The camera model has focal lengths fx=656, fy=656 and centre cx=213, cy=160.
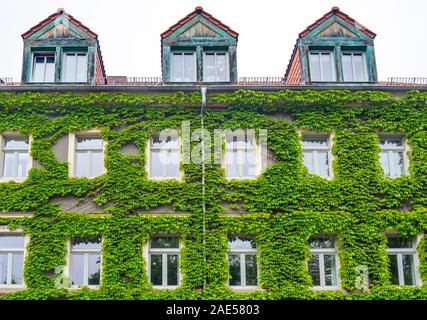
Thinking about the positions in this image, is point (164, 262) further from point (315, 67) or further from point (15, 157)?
point (315, 67)

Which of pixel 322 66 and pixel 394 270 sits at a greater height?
pixel 322 66

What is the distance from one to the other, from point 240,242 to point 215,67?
627 cm

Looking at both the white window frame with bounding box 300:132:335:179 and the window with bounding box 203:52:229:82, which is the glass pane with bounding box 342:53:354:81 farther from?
the window with bounding box 203:52:229:82

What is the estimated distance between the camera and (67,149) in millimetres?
21422

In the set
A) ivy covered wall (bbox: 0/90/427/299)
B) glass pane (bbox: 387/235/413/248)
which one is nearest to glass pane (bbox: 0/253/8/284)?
ivy covered wall (bbox: 0/90/427/299)

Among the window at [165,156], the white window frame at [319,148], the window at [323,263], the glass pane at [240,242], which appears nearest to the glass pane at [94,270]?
the window at [165,156]

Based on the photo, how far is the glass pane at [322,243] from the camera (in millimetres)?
20641

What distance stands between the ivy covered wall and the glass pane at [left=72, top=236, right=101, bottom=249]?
0.34 meters

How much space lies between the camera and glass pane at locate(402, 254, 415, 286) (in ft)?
66.9

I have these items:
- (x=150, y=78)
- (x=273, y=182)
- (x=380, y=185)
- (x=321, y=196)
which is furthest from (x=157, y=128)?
(x=380, y=185)

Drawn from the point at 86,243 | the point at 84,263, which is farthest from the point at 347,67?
the point at 84,263

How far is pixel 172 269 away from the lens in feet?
66.9

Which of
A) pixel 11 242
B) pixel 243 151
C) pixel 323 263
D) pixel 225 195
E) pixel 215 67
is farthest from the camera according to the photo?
pixel 215 67

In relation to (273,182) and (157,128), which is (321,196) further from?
(157,128)
